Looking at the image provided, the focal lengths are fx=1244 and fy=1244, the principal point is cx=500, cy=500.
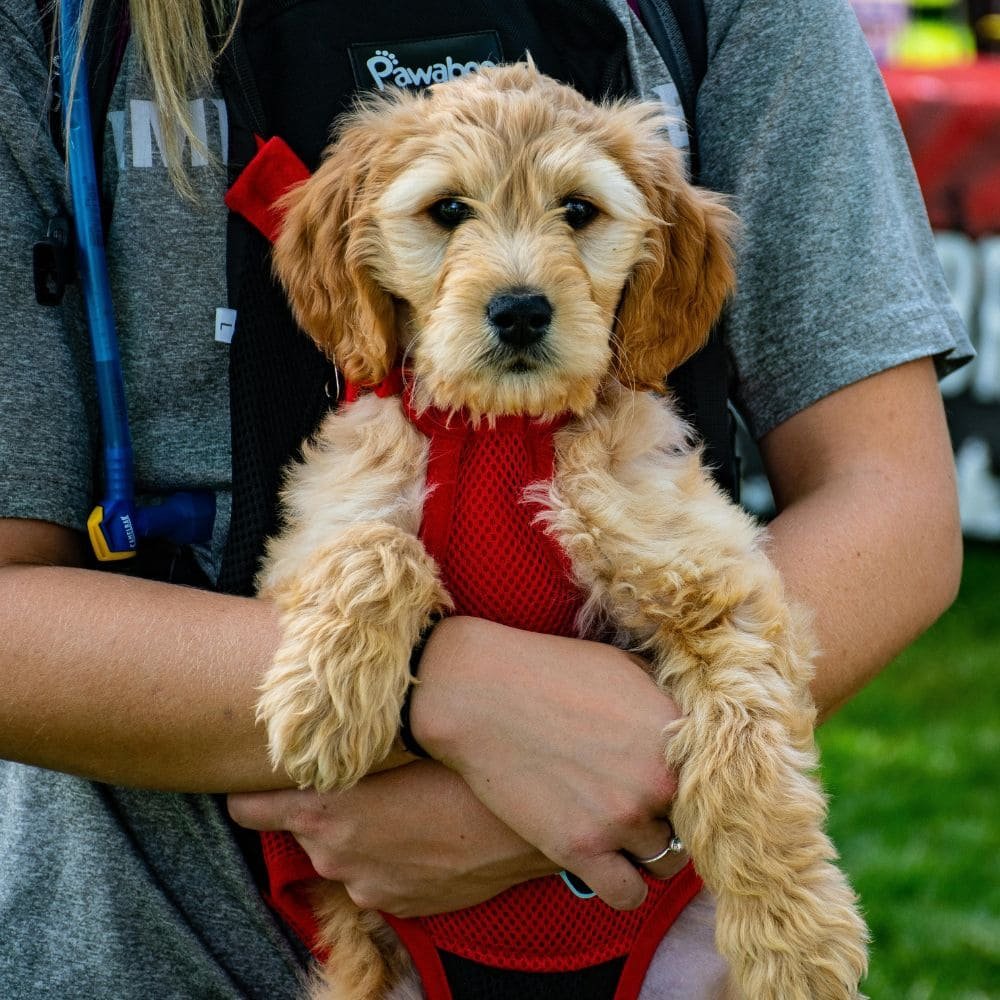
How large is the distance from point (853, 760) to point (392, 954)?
2.92m

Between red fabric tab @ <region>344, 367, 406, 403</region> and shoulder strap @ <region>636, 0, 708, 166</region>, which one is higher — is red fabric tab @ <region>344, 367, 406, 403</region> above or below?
below

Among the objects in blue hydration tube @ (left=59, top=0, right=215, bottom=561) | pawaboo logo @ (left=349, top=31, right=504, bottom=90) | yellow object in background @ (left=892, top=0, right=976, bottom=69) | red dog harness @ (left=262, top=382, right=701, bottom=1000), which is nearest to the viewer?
blue hydration tube @ (left=59, top=0, right=215, bottom=561)

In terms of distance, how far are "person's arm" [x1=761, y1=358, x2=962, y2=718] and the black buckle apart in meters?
1.23

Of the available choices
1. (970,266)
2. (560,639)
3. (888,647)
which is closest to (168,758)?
(560,639)

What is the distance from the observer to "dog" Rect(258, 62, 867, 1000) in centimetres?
187

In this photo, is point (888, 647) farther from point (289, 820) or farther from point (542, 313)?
point (289, 820)

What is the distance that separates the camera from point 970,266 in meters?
6.05

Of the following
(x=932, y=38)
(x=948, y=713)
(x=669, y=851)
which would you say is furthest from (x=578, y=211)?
(x=932, y=38)

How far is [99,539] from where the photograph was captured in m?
1.93

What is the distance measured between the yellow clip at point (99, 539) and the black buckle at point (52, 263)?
33 cm

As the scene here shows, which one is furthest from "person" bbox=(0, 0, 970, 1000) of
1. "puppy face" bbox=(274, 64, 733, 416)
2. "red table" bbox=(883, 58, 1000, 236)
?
"red table" bbox=(883, 58, 1000, 236)

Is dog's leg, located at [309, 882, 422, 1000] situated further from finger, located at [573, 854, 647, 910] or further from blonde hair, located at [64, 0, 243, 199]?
blonde hair, located at [64, 0, 243, 199]

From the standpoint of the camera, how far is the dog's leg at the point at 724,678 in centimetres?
186

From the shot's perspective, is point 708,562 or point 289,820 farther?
point 708,562
